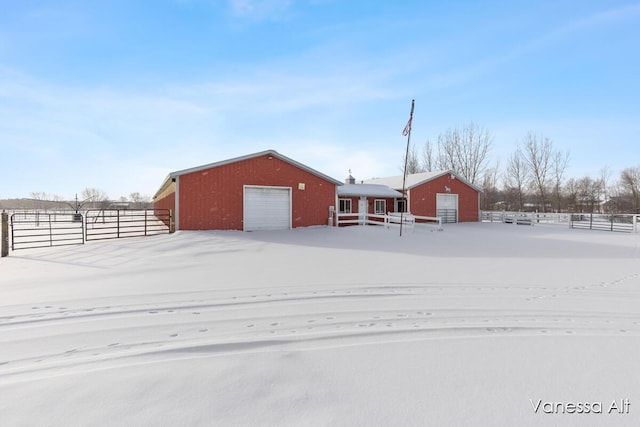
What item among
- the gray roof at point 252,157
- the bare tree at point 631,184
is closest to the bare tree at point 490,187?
the bare tree at point 631,184

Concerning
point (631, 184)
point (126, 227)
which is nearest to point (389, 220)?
point (126, 227)

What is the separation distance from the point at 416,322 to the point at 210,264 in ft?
17.2

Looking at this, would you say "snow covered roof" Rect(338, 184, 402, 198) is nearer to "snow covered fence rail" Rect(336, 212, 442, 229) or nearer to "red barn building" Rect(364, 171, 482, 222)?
"red barn building" Rect(364, 171, 482, 222)

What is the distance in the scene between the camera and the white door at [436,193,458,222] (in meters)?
23.7

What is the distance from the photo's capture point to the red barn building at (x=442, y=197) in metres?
22.8

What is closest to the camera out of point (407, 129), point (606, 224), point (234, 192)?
point (407, 129)

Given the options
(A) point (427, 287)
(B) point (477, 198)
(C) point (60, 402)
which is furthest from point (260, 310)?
(B) point (477, 198)

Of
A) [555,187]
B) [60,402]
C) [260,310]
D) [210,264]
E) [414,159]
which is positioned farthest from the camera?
[414,159]

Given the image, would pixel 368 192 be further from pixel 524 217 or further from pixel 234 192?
pixel 524 217

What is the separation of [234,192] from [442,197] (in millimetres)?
15817

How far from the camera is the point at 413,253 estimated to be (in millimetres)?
9469

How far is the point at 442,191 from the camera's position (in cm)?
2372

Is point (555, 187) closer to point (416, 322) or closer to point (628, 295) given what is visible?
point (628, 295)

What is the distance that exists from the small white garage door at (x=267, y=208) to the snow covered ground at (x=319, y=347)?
841 cm
